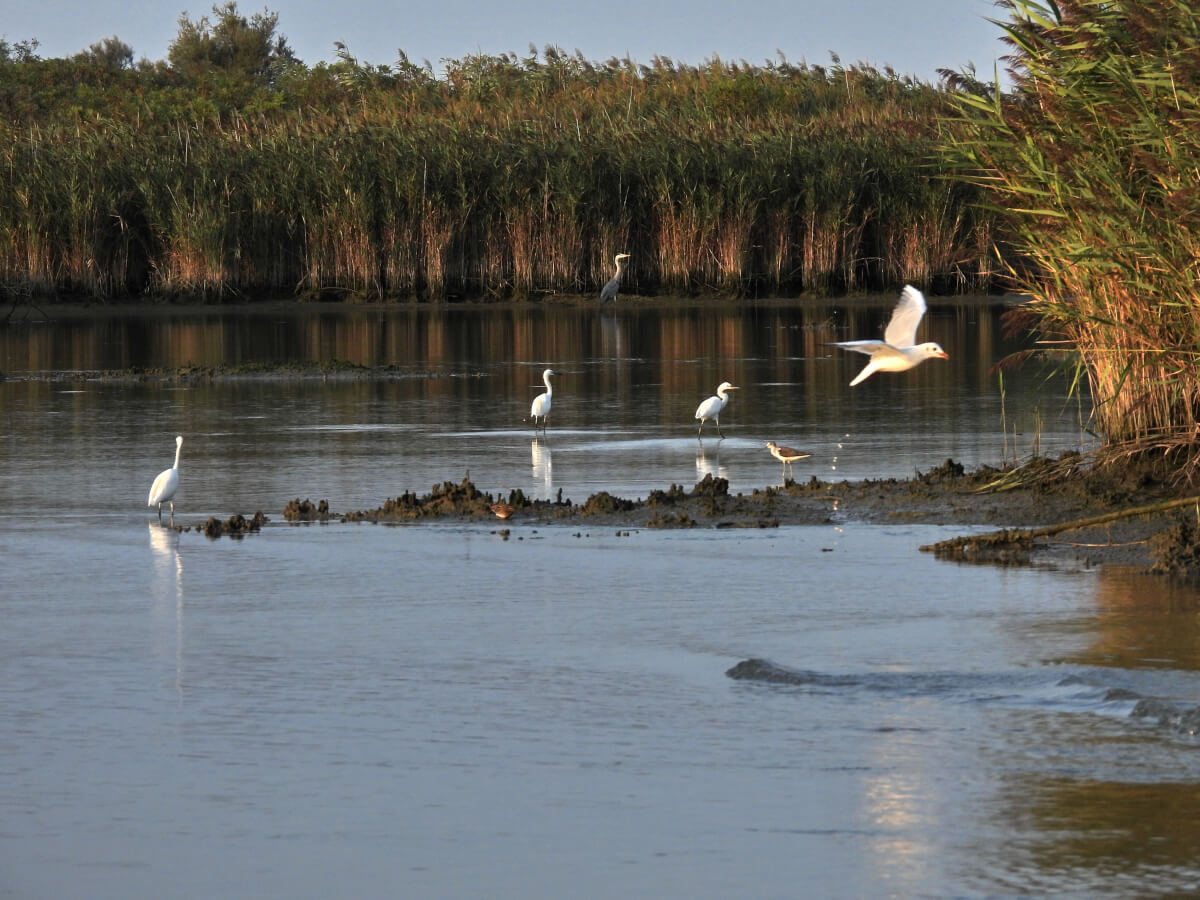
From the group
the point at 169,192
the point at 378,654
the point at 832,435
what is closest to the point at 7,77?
the point at 169,192

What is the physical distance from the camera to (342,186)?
1243 inches

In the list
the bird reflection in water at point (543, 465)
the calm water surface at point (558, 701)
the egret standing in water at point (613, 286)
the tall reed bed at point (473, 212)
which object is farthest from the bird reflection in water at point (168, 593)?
the tall reed bed at point (473, 212)

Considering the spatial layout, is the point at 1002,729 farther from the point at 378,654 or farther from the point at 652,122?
the point at 652,122

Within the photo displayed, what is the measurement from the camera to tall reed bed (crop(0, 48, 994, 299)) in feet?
102

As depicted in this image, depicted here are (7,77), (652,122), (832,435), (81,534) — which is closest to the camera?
(81,534)

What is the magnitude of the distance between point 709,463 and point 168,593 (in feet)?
16.0

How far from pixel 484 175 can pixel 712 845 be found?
2776 centimetres

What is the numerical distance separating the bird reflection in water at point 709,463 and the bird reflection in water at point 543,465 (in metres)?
0.89

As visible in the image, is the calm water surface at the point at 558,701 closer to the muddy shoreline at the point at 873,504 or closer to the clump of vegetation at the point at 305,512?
the clump of vegetation at the point at 305,512

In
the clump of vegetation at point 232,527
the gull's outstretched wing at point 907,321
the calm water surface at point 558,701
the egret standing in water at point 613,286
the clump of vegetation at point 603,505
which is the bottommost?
the calm water surface at point 558,701

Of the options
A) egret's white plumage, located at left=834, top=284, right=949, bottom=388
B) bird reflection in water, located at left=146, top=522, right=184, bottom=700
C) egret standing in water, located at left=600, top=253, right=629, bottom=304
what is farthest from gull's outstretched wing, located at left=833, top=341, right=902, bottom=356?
egret standing in water, located at left=600, top=253, right=629, bottom=304

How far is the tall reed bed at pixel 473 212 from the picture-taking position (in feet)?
102

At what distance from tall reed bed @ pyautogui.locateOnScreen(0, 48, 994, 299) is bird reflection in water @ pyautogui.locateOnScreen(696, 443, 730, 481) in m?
18.5

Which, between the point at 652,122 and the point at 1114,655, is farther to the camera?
the point at 652,122
